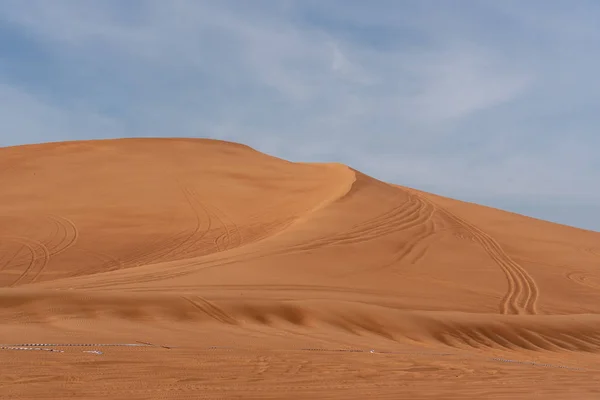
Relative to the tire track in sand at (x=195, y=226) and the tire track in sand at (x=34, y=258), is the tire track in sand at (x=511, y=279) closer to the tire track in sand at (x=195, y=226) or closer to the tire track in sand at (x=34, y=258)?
the tire track in sand at (x=195, y=226)

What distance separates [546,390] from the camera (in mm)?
5875

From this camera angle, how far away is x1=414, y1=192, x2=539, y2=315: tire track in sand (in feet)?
40.1

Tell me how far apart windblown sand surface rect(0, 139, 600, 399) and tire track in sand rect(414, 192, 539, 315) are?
59mm

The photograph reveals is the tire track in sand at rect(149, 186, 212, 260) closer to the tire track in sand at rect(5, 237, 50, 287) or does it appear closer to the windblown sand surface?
the windblown sand surface

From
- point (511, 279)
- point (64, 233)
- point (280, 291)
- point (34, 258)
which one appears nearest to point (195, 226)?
point (64, 233)

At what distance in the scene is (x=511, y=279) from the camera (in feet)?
46.6

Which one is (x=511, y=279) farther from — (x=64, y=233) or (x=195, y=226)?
(x=64, y=233)

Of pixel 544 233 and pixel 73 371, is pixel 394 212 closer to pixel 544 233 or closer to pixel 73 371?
pixel 544 233

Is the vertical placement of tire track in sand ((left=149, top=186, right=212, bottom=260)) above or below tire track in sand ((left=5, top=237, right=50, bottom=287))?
above

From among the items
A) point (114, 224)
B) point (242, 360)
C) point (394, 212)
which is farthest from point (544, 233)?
point (242, 360)

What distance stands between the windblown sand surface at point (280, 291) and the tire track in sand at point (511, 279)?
0.06 m

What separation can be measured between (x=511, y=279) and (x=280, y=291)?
6062 millimetres

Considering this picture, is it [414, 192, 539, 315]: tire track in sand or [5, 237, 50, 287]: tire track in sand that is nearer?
[414, 192, 539, 315]: tire track in sand

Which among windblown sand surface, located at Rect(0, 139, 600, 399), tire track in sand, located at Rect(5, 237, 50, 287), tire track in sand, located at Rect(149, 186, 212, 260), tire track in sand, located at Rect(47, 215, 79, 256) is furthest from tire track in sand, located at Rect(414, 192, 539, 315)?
tire track in sand, located at Rect(47, 215, 79, 256)
